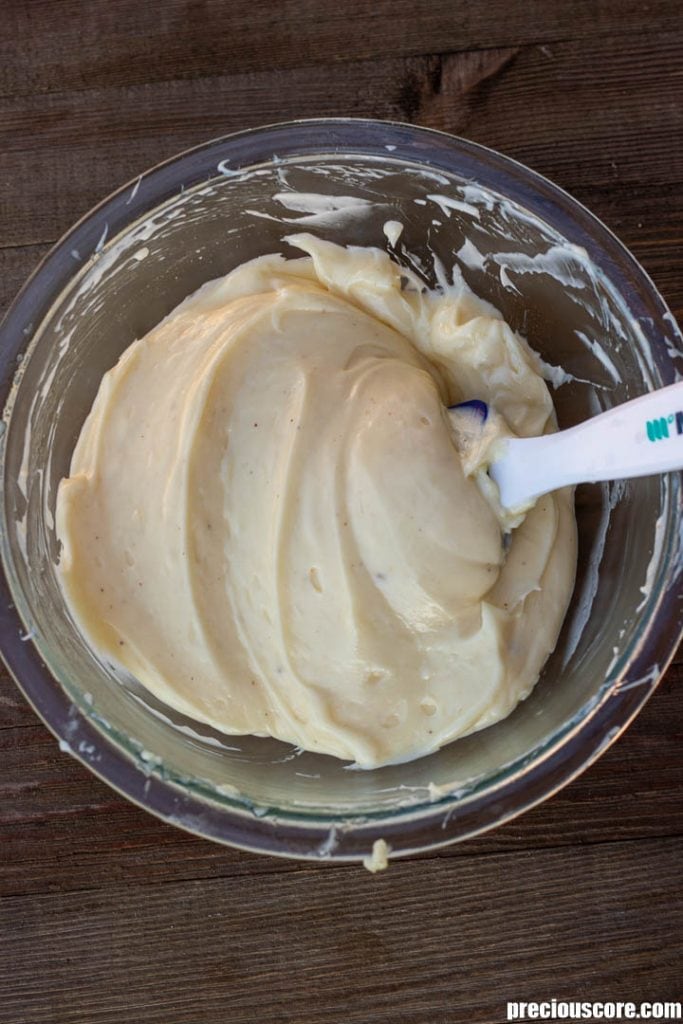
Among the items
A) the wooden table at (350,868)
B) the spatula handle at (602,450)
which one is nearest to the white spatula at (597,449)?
the spatula handle at (602,450)

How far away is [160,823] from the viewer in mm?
1315

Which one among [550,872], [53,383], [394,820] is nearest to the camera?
[394,820]

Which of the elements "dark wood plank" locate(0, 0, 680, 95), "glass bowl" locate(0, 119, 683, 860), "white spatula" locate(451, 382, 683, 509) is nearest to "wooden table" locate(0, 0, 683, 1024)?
"dark wood plank" locate(0, 0, 680, 95)

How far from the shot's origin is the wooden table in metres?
1.32

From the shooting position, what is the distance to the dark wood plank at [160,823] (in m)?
1.32

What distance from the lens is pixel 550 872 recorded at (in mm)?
1327

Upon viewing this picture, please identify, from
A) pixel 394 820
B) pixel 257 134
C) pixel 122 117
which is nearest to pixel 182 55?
pixel 122 117

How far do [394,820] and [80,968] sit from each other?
620mm

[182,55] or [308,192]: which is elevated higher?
[182,55]

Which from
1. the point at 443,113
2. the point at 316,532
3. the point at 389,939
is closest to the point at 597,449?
the point at 316,532

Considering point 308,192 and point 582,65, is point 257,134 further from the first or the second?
point 582,65

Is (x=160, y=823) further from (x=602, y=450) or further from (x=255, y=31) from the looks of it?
(x=255, y=31)

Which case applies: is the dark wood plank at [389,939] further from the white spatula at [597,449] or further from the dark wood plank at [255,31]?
the dark wood plank at [255,31]

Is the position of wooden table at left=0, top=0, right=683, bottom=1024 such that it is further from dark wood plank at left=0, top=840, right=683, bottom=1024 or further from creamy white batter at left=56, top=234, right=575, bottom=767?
creamy white batter at left=56, top=234, right=575, bottom=767
